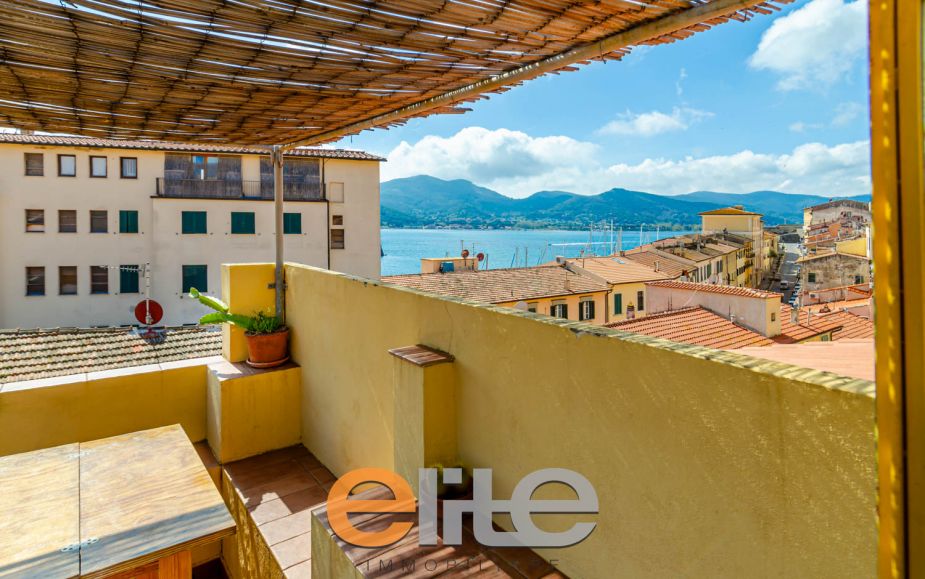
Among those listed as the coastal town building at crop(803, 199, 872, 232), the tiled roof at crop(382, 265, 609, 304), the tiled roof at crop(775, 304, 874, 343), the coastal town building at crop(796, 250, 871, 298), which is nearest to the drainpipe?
the tiled roof at crop(775, 304, 874, 343)

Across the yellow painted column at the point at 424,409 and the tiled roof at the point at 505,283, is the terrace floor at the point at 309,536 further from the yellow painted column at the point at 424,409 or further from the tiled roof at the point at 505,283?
the tiled roof at the point at 505,283

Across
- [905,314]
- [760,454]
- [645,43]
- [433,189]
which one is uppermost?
[433,189]

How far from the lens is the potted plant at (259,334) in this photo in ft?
16.3

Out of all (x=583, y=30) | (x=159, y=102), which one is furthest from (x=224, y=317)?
(x=583, y=30)

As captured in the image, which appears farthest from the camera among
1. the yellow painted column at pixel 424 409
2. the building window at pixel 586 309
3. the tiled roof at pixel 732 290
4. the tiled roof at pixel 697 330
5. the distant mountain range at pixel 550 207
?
the distant mountain range at pixel 550 207

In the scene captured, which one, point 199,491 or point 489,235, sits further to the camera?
point 489,235

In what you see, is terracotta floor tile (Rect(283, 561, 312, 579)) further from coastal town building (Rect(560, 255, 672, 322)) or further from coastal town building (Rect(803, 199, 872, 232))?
coastal town building (Rect(803, 199, 872, 232))

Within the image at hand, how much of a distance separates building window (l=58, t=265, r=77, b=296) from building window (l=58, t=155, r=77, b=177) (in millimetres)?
3628

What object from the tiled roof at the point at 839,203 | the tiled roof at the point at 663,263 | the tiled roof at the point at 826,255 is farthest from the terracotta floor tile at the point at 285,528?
the tiled roof at the point at 839,203

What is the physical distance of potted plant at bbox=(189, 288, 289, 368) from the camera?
4977 mm

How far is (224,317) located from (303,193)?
20.5 metres

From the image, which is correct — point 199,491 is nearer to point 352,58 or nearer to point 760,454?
point 352,58

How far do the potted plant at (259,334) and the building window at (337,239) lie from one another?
2040cm

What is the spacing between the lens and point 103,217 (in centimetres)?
2184
